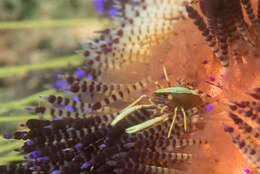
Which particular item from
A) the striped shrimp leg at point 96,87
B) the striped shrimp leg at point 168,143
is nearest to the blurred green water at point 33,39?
the striped shrimp leg at point 96,87

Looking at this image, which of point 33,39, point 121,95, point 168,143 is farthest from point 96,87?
point 33,39

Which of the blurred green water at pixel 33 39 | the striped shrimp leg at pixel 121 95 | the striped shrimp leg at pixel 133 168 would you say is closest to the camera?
the striped shrimp leg at pixel 133 168

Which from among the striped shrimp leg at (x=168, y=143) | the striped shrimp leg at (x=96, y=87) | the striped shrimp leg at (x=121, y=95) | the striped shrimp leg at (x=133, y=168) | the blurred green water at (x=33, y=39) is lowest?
the striped shrimp leg at (x=133, y=168)

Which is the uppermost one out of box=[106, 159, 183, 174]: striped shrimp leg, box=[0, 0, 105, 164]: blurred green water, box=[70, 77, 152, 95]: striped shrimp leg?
box=[0, 0, 105, 164]: blurred green water

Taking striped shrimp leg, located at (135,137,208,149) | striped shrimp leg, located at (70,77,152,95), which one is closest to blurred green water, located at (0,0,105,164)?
striped shrimp leg, located at (70,77,152,95)

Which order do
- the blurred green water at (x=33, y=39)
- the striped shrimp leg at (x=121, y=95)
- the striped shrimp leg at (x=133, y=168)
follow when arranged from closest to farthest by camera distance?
1. the striped shrimp leg at (x=133, y=168)
2. the striped shrimp leg at (x=121, y=95)
3. the blurred green water at (x=33, y=39)

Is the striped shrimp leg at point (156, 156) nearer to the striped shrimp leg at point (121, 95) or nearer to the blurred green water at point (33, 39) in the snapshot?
the striped shrimp leg at point (121, 95)

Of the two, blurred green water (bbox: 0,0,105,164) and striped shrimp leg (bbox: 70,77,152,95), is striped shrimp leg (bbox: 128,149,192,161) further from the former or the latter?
blurred green water (bbox: 0,0,105,164)

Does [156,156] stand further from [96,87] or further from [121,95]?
[96,87]

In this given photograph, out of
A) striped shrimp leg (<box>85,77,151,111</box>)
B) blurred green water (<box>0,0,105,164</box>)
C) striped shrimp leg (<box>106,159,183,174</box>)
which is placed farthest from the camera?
blurred green water (<box>0,0,105,164</box>)

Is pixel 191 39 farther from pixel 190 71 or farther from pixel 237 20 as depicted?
pixel 237 20

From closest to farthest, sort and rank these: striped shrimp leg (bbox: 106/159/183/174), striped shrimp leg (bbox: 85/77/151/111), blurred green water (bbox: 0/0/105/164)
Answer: striped shrimp leg (bbox: 106/159/183/174) → striped shrimp leg (bbox: 85/77/151/111) → blurred green water (bbox: 0/0/105/164)
